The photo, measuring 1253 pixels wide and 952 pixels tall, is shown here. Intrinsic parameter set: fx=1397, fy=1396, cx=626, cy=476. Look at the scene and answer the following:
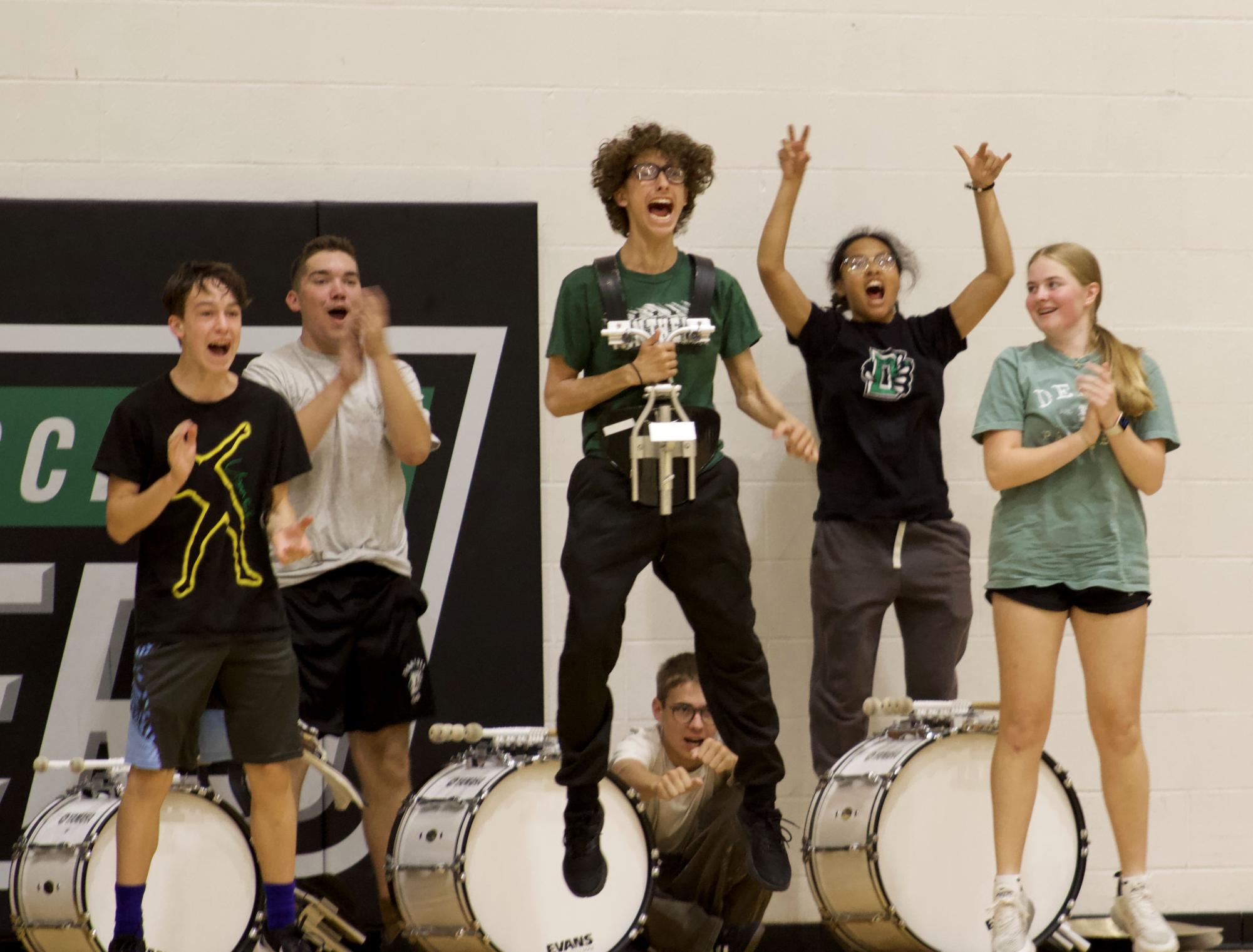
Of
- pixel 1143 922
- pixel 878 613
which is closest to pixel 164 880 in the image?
pixel 878 613

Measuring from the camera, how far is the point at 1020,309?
4773 mm

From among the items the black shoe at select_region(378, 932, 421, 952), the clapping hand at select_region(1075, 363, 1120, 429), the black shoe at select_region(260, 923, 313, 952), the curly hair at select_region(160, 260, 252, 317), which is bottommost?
the black shoe at select_region(378, 932, 421, 952)

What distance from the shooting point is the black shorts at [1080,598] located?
3533 mm

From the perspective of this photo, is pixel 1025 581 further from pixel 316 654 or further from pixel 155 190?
pixel 155 190

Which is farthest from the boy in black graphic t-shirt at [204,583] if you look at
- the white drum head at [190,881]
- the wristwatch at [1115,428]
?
the wristwatch at [1115,428]

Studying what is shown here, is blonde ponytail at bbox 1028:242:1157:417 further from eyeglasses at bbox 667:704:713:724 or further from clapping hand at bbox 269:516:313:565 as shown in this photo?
clapping hand at bbox 269:516:313:565

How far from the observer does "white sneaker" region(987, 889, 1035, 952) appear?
3473mm

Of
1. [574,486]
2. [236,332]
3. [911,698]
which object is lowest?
[911,698]

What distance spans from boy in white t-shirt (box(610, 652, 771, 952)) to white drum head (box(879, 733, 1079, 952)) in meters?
0.40

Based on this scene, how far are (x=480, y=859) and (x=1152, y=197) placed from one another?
10.5ft

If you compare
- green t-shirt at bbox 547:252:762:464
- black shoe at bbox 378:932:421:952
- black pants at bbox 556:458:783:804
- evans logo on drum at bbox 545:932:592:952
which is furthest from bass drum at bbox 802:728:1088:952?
black shoe at bbox 378:932:421:952

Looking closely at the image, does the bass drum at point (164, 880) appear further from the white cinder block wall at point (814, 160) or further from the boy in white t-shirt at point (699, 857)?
the white cinder block wall at point (814, 160)

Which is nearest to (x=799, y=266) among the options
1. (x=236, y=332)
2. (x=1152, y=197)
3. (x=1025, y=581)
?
(x=1152, y=197)

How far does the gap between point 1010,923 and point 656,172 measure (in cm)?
205
